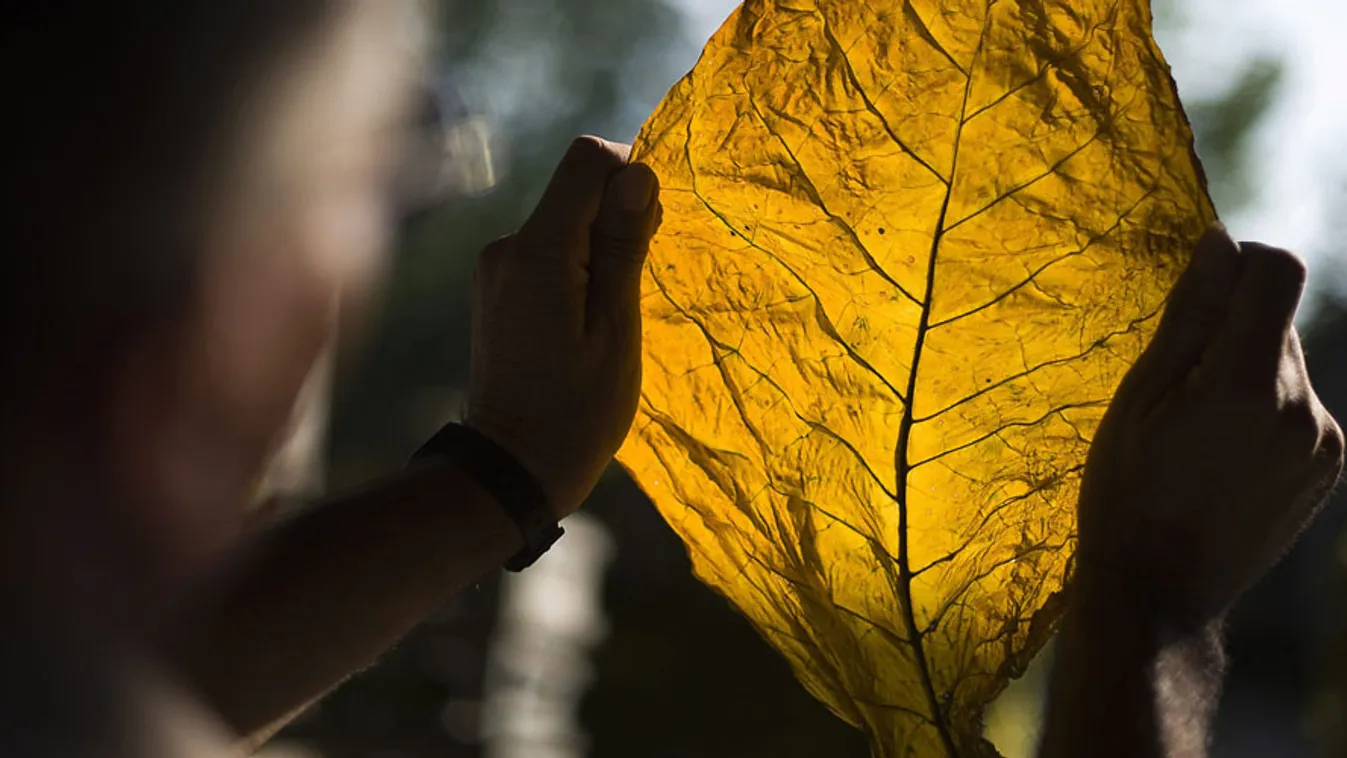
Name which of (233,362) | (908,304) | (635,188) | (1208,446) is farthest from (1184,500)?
(233,362)

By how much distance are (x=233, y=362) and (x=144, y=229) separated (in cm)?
7

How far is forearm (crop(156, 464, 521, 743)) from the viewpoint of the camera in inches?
27.5

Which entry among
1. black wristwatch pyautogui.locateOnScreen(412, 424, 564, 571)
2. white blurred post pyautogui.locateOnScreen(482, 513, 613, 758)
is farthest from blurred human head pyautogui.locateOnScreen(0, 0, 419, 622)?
white blurred post pyautogui.locateOnScreen(482, 513, 613, 758)

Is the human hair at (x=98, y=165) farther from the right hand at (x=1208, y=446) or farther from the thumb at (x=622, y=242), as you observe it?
the right hand at (x=1208, y=446)

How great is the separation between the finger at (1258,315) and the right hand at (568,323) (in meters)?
0.30

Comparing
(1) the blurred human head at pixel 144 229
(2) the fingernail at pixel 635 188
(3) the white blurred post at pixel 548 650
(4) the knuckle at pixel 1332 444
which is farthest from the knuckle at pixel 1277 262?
(3) the white blurred post at pixel 548 650

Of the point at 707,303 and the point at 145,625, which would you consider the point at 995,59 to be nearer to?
the point at 707,303

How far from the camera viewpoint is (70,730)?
1.17ft

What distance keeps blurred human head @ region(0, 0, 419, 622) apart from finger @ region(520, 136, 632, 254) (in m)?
0.21

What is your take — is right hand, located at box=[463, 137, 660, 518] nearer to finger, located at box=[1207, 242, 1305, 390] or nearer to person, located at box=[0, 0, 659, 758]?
person, located at box=[0, 0, 659, 758]

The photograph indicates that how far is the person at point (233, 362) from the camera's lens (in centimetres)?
39

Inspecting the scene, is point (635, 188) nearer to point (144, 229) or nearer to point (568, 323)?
point (568, 323)

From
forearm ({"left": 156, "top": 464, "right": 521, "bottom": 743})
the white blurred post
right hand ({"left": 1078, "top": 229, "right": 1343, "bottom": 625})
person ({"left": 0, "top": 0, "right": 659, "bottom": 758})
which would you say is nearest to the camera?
person ({"left": 0, "top": 0, "right": 659, "bottom": 758})

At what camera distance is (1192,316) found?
495 mm
